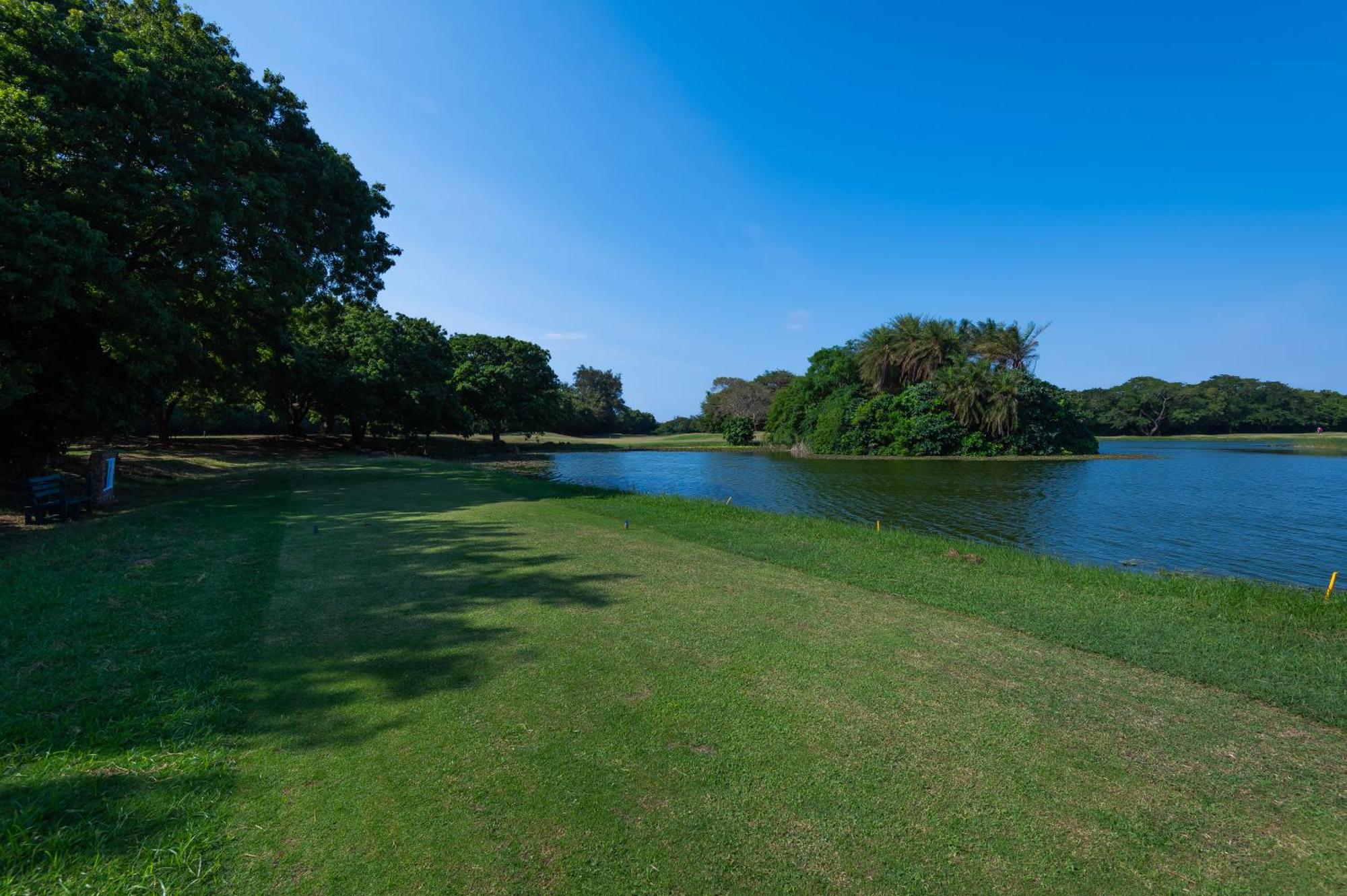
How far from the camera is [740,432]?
6681 centimetres

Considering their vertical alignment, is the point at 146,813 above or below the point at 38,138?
below

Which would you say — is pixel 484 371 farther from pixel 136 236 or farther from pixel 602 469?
pixel 136 236

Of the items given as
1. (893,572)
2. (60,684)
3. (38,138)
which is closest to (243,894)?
(60,684)

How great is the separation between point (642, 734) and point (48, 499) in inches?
532

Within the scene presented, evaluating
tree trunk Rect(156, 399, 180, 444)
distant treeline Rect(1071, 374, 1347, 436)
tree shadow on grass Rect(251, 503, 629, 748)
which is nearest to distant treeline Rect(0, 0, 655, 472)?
tree shadow on grass Rect(251, 503, 629, 748)

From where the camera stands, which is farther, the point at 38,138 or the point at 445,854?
the point at 38,138

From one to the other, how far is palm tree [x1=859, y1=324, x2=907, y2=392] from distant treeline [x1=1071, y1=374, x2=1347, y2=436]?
48.3 metres

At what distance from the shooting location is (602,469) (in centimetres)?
3406

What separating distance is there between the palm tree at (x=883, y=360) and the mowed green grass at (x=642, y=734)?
51.3 meters

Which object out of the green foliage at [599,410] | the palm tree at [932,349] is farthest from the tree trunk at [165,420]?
the palm tree at [932,349]

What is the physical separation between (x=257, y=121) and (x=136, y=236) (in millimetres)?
4584

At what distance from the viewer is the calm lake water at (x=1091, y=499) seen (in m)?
12.9

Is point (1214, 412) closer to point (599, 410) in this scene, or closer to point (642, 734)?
point (599, 410)

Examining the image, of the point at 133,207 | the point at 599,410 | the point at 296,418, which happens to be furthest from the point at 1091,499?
the point at 599,410
